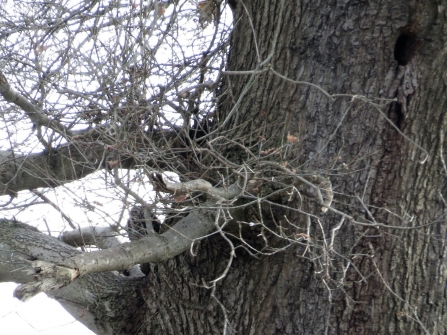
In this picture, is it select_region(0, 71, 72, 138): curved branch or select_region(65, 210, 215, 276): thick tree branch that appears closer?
select_region(65, 210, 215, 276): thick tree branch

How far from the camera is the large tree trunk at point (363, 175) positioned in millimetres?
3715

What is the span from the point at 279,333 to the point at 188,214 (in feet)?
3.10

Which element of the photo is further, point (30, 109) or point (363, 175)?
point (30, 109)

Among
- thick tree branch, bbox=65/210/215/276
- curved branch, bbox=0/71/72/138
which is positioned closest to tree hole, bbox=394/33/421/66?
thick tree branch, bbox=65/210/215/276

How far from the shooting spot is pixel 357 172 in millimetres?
3785

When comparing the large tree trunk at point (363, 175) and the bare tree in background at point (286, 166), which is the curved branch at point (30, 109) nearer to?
the bare tree in background at point (286, 166)

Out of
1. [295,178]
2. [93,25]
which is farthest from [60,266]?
[93,25]

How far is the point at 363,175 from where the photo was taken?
3.78 meters

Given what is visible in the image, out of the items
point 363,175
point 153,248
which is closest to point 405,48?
point 363,175

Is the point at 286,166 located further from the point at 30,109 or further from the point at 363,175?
the point at 30,109

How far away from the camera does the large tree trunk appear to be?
3.71 metres

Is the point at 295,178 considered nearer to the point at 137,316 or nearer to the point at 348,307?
the point at 348,307

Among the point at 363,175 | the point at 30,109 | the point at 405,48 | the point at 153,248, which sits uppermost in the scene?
the point at 30,109

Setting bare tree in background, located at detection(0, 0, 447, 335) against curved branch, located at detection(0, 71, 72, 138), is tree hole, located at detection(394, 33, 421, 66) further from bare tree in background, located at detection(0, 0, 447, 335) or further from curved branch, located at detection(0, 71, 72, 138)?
curved branch, located at detection(0, 71, 72, 138)
